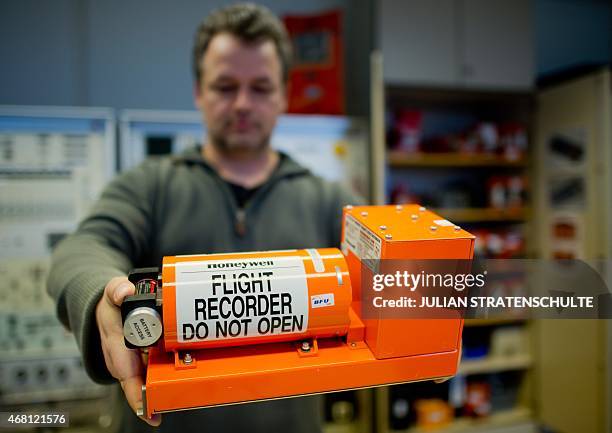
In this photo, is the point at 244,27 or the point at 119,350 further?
the point at 244,27

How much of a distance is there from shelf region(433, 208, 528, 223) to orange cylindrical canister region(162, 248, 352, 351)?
2002 mm

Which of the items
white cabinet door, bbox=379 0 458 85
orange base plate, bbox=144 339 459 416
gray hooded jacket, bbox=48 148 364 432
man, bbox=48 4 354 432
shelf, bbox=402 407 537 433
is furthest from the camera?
shelf, bbox=402 407 537 433

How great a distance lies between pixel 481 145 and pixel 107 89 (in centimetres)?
221

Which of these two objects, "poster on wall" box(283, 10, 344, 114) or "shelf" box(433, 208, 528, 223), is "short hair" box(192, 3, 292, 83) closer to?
"poster on wall" box(283, 10, 344, 114)

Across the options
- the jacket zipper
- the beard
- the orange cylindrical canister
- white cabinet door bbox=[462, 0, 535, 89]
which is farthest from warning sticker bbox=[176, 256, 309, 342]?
white cabinet door bbox=[462, 0, 535, 89]

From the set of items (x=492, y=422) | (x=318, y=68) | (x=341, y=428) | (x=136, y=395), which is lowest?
(x=492, y=422)

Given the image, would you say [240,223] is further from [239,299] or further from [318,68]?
[318,68]

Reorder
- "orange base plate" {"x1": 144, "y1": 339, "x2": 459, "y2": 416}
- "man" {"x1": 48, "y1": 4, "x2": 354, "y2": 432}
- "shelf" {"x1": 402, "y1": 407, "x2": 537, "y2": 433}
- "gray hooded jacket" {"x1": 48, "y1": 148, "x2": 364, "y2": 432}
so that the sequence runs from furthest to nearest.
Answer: "shelf" {"x1": 402, "y1": 407, "x2": 537, "y2": 433}
"man" {"x1": 48, "y1": 4, "x2": 354, "y2": 432}
"gray hooded jacket" {"x1": 48, "y1": 148, "x2": 364, "y2": 432}
"orange base plate" {"x1": 144, "y1": 339, "x2": 459, "y2": 416}

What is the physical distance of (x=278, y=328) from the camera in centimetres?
47

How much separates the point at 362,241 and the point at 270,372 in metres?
0.19

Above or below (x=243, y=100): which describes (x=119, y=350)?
below

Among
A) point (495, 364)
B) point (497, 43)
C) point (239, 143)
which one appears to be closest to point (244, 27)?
point (239, 143)

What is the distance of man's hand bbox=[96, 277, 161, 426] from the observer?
18.1 inches

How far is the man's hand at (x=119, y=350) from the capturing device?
18.1 inches
